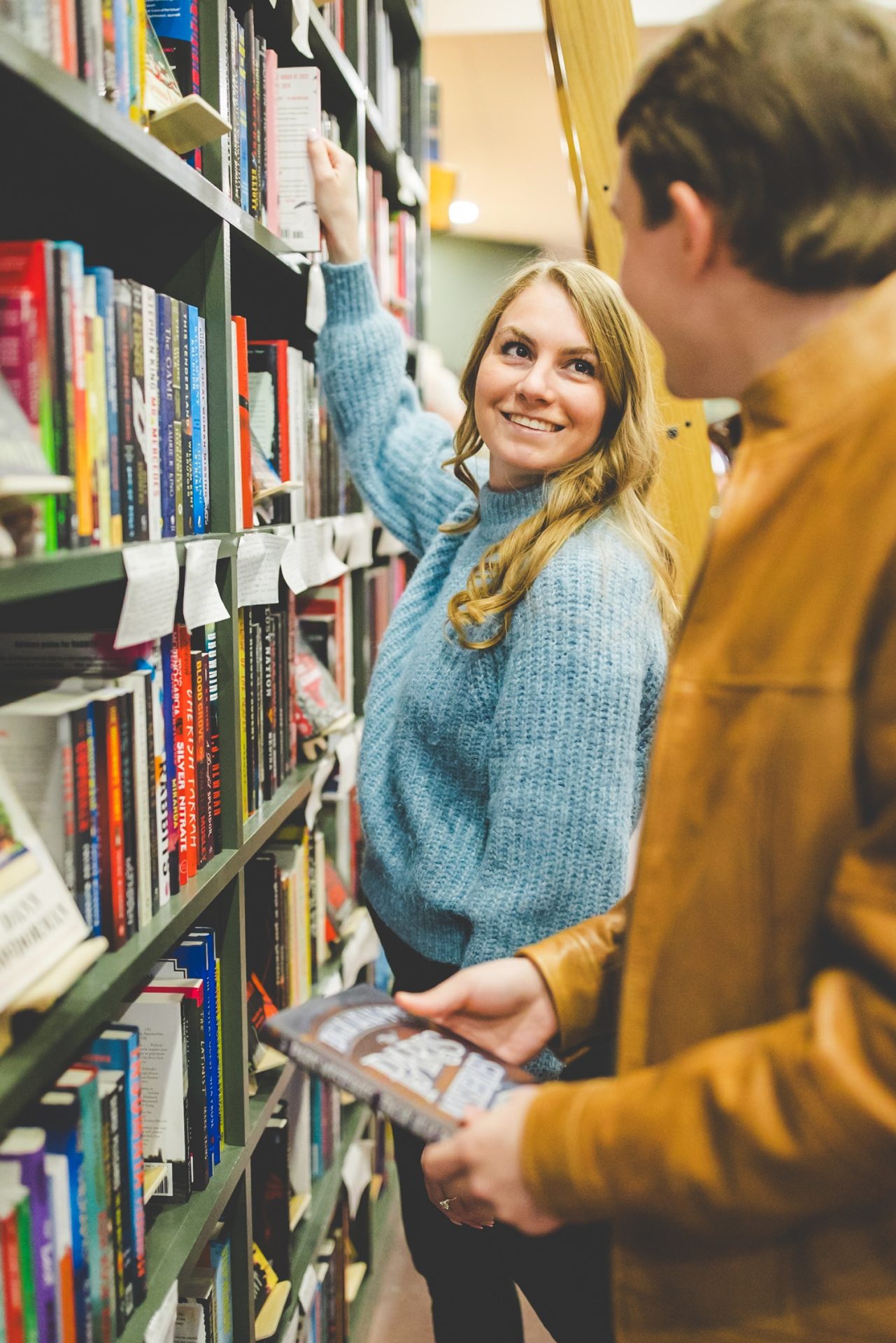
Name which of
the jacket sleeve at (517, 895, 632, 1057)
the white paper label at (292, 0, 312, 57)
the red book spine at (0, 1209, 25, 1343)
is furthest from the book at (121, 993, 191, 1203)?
the white paper label at (292, 0, 312, 57)

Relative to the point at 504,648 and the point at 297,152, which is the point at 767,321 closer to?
the point at 504,648

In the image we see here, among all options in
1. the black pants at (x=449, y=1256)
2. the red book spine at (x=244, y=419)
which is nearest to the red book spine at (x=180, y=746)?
the red book spine at (x=244, y=419)

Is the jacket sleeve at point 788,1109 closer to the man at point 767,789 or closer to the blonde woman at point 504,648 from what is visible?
the man at point 767,789

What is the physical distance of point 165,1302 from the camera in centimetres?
99

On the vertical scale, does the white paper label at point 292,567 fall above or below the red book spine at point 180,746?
above

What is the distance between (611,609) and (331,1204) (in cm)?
128

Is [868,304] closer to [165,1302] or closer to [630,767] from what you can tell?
[630,767]

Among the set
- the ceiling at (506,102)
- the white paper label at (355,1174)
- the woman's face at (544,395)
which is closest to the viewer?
the woman's face at (544,395)

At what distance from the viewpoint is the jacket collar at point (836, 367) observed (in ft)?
2.09

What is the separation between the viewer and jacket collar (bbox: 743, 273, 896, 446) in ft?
2.09

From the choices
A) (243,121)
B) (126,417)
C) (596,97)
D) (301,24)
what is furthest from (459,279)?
(126,417)

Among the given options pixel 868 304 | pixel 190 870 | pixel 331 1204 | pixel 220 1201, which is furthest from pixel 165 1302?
pixel 868 304

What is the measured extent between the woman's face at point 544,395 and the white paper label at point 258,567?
316 millimetres

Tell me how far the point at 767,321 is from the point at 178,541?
62cm
